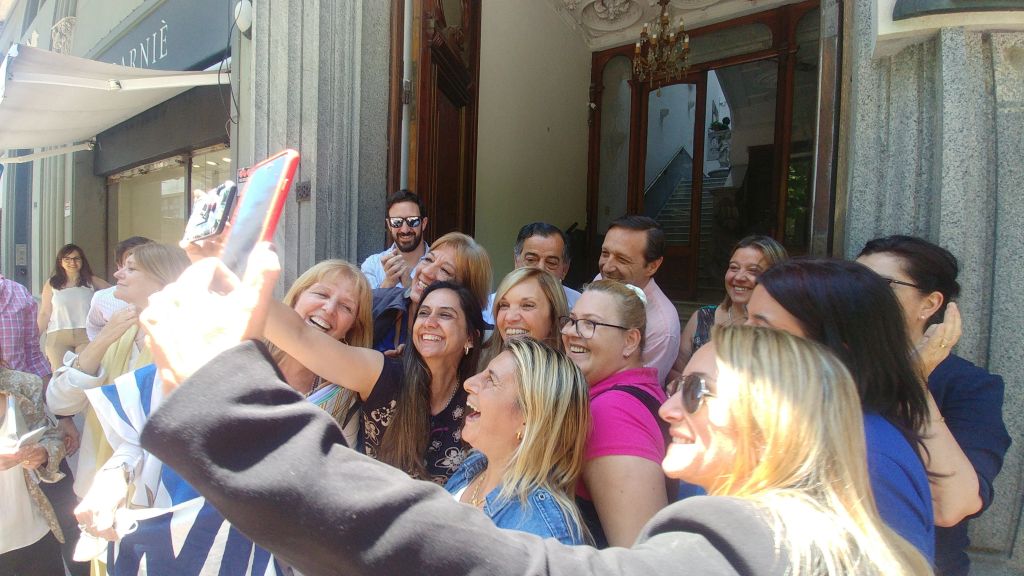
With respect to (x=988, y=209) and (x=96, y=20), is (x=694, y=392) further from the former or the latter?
(x=96, y=20)

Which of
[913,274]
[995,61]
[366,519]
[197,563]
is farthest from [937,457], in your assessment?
[197,563]

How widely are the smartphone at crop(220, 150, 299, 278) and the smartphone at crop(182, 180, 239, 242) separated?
57 mm

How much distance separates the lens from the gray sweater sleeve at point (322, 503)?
2.02 ft

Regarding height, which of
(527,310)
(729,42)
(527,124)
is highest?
(729,42)

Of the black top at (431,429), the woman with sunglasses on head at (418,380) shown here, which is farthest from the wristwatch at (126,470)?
the black top at (431,429)

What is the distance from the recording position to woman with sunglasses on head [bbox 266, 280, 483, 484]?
1825mm

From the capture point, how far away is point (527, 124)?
6.86 m

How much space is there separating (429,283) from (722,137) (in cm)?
941

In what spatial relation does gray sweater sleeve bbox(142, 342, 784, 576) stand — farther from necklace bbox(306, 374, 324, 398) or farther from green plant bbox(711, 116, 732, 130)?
green plant bbox(711, 116, 732, 130)

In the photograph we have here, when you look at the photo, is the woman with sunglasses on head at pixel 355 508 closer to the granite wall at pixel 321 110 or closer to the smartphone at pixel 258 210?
the smartphone at pixel 258 210

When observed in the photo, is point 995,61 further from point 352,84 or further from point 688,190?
point 688,190

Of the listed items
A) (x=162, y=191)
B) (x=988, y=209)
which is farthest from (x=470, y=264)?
(x=162, y=191)

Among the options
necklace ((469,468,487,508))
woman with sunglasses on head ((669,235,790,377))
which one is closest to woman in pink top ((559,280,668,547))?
necklace ((469,468,487,508))

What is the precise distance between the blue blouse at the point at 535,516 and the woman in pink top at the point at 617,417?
0.47ft
